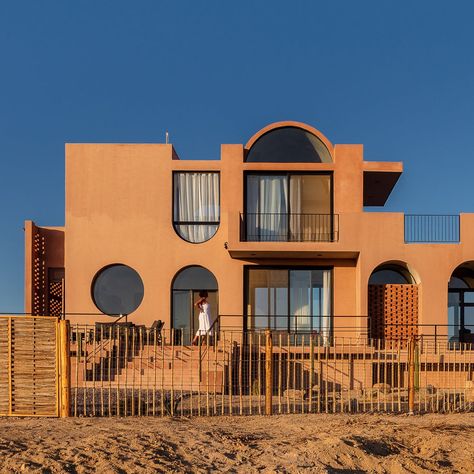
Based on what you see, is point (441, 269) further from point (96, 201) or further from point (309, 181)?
point (96, 201)

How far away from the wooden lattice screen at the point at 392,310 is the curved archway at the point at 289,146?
4.64 metres

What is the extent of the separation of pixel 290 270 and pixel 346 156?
4.15m

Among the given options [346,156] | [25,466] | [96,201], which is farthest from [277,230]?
[25,466]

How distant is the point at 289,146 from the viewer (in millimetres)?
19156

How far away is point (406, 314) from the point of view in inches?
720

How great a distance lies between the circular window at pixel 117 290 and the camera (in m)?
19.0

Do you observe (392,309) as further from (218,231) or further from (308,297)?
(218,231)

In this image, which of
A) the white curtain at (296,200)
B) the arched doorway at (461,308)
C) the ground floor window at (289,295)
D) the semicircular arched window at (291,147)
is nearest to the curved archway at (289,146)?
the semicircular arched window at (291,147)

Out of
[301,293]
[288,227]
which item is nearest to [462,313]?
[301,293]

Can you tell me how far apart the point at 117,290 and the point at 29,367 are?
28.5ft

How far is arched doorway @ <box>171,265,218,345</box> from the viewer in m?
19.0

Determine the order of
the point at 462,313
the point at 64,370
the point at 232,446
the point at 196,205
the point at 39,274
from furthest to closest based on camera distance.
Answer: the point at 462,313 → the point at 39,274 → the point at 196,205 → the point at 64,370 → the point at 232,446

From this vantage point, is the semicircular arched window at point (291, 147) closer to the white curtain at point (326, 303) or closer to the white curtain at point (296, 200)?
the white curtain at point (296, 200)

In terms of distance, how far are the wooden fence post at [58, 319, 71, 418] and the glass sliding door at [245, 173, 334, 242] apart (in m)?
9.35
